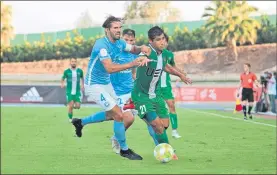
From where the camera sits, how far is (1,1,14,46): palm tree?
8006 centimetres

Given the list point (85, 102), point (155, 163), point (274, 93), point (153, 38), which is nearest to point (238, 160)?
point (155, 163)

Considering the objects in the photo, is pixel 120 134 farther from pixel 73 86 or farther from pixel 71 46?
pixel 71 46

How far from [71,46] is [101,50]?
66.7 m

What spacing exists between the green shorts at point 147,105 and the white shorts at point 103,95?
372 millimetres

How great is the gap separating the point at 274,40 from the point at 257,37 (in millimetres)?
1937

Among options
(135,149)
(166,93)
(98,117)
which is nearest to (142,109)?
(98,117)

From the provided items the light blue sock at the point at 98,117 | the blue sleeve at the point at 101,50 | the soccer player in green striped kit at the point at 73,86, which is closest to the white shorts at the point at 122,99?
the light blue sock at the point at 98,117

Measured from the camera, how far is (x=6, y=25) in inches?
3191

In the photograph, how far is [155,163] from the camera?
10141mm

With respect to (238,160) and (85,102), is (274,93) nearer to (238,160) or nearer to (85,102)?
(85,102)

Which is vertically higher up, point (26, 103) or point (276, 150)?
point (276, 150)

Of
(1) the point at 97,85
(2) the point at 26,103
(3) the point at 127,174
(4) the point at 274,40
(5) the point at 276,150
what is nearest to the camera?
(3) the point at 127,174

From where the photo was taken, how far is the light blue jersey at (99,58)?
10.7m

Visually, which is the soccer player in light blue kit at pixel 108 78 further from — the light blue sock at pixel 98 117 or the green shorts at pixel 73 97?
the green shorts at pixel 73 97
